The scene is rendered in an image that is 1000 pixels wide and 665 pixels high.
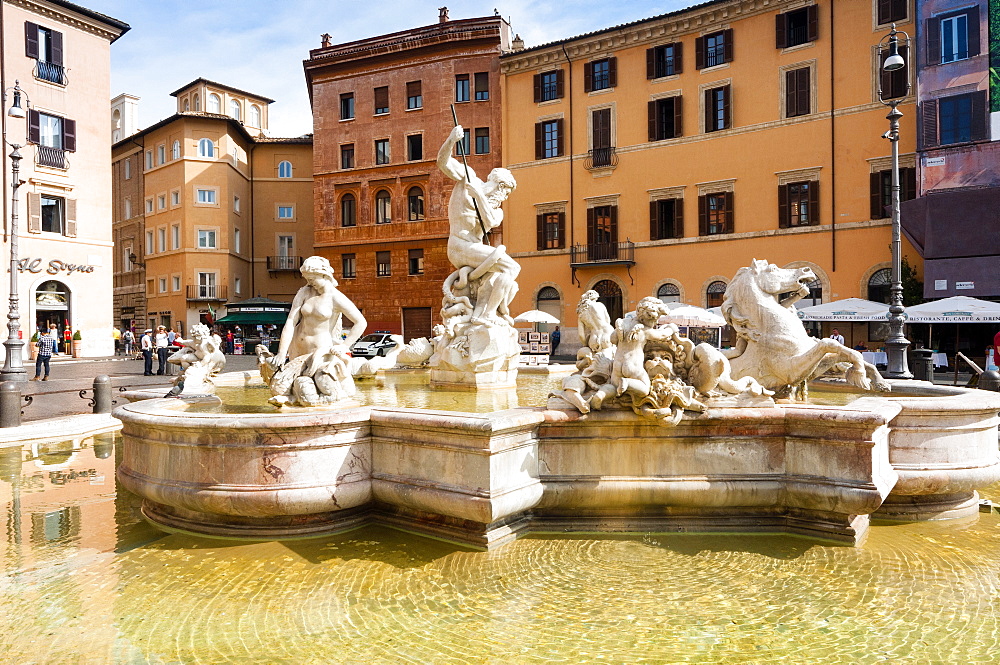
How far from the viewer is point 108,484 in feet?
20.9

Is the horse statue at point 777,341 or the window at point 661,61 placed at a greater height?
the window at point 661,61

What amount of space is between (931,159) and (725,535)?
2270 centimetres

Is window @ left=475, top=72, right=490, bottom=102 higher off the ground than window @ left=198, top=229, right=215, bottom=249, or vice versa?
window @ left=475, top=72, right=490, bottom=102

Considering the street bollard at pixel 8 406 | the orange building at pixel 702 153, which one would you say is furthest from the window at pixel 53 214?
the street bollard at pixel 8 406

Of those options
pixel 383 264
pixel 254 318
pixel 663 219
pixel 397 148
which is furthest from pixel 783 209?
pixel 254 318

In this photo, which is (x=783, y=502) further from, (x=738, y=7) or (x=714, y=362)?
(x=738, y=7)

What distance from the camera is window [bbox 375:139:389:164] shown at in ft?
116

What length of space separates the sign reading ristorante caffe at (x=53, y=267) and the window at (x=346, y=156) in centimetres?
1309

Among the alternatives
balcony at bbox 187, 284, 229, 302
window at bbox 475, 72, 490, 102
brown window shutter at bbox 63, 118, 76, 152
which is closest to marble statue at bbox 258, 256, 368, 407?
window at bbox 475, 72, 490, 102

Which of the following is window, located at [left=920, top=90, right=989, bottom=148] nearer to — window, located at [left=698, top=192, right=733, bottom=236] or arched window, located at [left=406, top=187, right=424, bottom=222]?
window, located at [left=698, top=192, right=733, bottom=236]

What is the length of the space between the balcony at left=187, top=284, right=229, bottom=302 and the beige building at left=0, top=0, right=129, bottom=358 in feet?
29.3

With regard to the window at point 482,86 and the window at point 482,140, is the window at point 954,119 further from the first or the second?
the window at point 482,86

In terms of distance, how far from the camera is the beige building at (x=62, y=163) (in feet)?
93.0

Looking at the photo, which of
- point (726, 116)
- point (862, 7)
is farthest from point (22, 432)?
point (862, 7)
